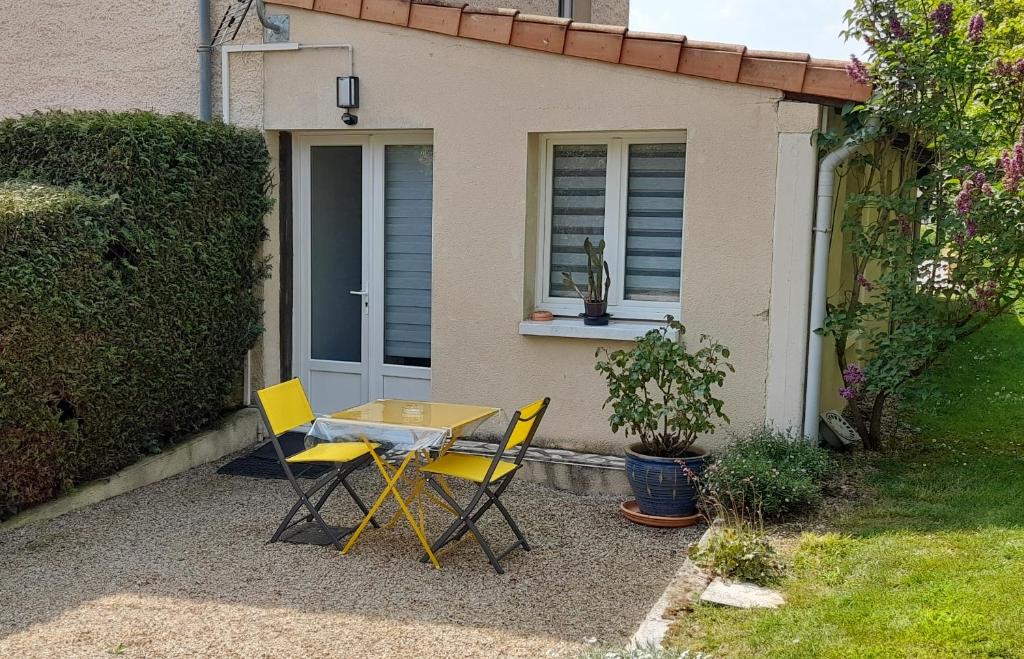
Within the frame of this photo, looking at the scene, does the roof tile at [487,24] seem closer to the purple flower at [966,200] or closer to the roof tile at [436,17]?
the roof tile at [436,17]

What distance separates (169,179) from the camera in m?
7.33

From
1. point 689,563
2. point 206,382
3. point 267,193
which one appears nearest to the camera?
point 689,563

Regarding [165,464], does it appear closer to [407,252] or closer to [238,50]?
[407,252]

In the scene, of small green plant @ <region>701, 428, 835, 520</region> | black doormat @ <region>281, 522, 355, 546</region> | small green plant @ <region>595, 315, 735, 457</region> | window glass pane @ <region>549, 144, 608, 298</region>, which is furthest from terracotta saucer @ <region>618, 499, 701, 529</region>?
window glass pane @ <region>549, 144, 608, 298</region>

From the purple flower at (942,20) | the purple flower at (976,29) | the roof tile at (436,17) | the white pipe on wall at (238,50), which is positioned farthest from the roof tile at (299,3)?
the purple flower at (976,29)

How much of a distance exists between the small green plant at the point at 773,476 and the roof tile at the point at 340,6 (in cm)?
432

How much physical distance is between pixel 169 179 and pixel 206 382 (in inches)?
63.0

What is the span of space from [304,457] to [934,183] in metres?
4.47

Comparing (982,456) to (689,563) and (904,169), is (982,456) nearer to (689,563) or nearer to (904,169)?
(904,169)

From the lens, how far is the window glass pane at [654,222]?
743 cm

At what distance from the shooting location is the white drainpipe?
6770 millimetres

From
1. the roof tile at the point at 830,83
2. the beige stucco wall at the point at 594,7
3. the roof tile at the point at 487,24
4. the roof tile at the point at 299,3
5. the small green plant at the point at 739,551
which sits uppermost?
the beige stucco wall at the point at 594,7

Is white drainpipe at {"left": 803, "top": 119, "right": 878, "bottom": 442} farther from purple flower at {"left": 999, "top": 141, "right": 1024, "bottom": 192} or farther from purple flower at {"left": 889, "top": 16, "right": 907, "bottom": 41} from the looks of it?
purple flower at {"left": 999, "top": 141, "right": 1024, "bottom": 192}

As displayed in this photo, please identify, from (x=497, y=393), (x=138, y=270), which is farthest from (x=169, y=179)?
(x=497, y=393)
